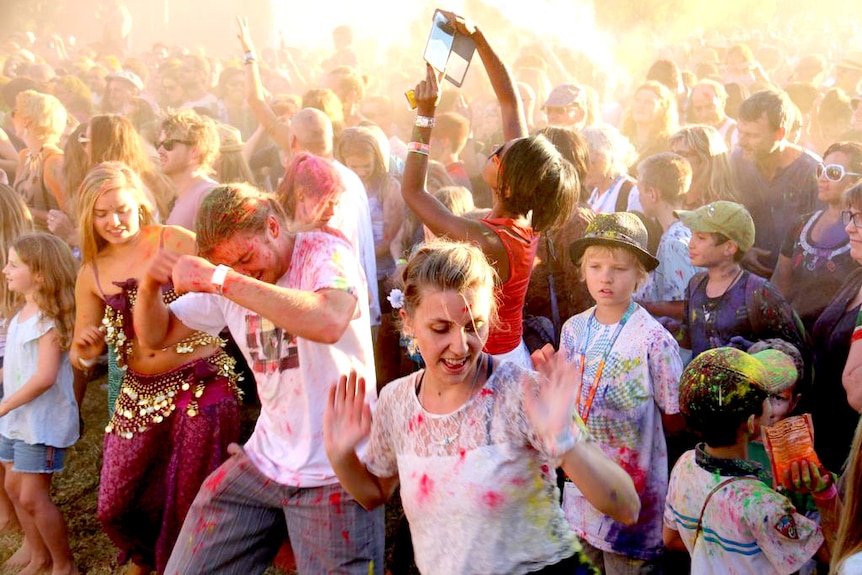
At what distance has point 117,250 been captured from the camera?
3510 mm

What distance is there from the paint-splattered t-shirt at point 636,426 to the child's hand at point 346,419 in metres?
1.10

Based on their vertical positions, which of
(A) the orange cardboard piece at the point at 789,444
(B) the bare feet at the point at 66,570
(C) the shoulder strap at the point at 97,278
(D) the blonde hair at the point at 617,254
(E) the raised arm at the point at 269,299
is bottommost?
(B) the bare feet at the point at 66,570

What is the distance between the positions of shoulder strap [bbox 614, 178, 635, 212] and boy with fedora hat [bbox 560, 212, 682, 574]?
54.9 inches

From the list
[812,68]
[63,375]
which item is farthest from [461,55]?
[812,68]

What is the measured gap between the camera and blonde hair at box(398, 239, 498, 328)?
199 centimetres

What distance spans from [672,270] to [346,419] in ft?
7.15

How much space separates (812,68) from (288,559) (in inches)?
297

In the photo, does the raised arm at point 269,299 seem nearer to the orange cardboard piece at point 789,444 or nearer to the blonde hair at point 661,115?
the orange cardboard piece at point 789,444

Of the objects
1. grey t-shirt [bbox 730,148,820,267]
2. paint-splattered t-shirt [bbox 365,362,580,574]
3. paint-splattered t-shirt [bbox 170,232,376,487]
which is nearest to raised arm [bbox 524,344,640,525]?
paint-splattered t-shirt [bbox 365,362,580,574]

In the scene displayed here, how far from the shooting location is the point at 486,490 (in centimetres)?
184

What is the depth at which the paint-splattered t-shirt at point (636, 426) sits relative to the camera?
277 cm

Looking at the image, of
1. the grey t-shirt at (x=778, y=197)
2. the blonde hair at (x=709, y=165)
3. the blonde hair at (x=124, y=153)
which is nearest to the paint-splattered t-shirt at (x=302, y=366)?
Result: the blonde hair at (x=124, y=153)

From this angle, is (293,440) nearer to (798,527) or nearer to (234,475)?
(234,475)

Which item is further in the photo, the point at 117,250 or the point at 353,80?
the point at 353,80
